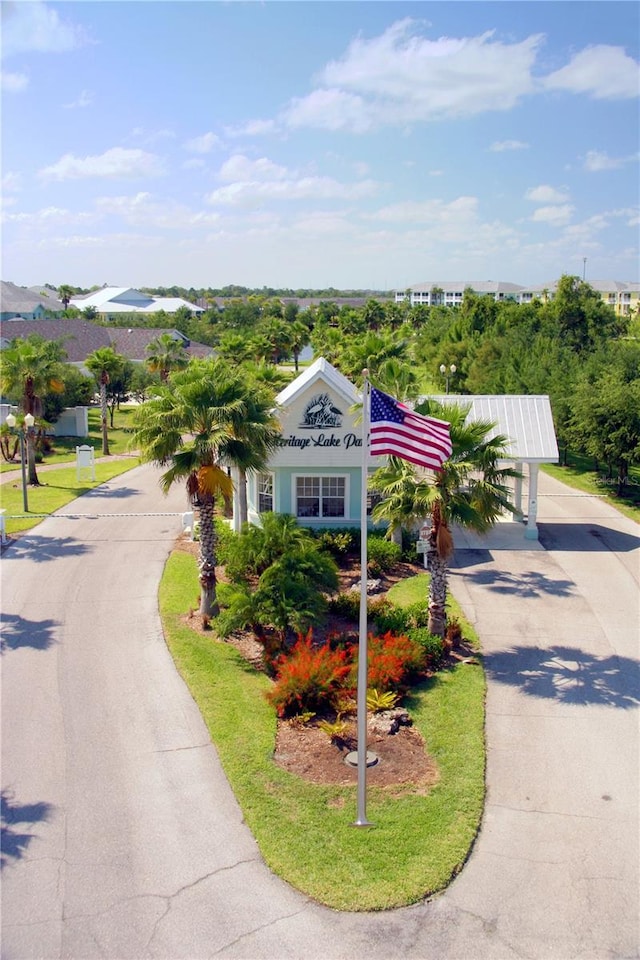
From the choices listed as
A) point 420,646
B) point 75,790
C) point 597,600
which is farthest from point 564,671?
point 75,790

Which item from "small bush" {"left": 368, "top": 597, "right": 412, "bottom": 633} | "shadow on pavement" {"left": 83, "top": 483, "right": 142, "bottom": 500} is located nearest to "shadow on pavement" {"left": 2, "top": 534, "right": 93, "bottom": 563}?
"shadow on pavement" {"left": 83, "top": 483, "right": 142, "bottom": 500}

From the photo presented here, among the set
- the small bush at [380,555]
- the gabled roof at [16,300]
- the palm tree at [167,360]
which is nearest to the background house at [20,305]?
the gabled roof at [16,300]

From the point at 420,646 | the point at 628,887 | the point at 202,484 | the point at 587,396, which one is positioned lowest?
the point at 628,887

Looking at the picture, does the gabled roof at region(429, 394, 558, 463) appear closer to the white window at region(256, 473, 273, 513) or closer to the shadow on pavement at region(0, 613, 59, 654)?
the white window at region(256, 473, 273, 513)

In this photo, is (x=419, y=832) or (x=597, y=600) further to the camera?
(x=597, y=600)

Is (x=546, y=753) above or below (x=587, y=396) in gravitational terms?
below

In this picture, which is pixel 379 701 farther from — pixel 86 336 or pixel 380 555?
pixel 86 336

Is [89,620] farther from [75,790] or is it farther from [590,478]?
[590,478]

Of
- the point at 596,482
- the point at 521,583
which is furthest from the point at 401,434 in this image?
the point at 596,482
